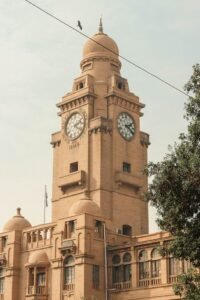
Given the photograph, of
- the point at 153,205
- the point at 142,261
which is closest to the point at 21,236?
the point at 142,261

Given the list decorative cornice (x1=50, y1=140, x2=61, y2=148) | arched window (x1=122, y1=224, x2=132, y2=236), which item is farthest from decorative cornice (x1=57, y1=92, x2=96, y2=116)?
arched window (x1=122, y1=224, x2=132, y2=236)

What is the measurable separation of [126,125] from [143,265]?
1614cm

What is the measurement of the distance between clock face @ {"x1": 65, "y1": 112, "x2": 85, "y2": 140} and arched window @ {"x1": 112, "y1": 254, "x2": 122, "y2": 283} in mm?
13739

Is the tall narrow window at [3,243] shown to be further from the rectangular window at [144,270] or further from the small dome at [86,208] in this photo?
the rectangular window at [144,270]

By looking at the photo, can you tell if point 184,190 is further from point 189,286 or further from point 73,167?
point 73,167

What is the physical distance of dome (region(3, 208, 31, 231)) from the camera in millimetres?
56531

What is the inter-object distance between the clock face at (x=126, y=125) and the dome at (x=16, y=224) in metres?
11.7

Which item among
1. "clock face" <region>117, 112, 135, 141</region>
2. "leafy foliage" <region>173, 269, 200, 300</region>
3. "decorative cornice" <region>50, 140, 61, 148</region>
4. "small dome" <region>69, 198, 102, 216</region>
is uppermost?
"clock face" <region>117, 112, 135, 141</region>

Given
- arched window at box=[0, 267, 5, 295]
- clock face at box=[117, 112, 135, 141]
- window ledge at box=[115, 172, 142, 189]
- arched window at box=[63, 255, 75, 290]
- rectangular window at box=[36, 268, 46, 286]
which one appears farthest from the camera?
clock face at box=[117, 112, 135, 141]

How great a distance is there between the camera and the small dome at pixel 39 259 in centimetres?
5219

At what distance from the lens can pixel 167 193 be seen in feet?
89.5

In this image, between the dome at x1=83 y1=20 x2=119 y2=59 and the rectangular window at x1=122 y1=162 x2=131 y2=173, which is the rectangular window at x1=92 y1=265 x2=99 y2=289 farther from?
the dome at x1=83 y1=20 x2=119 y2=59

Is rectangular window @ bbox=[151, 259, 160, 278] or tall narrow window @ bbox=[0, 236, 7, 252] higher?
tall narrow window @ bbox=[0, 236, 7, 252]

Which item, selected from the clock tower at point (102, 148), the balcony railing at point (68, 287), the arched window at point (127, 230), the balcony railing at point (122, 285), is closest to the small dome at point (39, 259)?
the balcony railing at point (68, 287)
